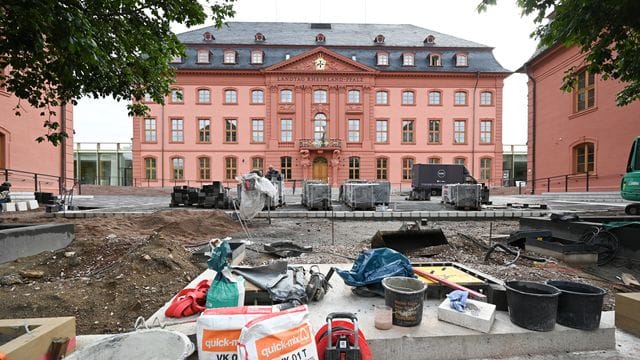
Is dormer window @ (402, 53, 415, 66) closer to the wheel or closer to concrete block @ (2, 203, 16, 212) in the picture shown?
the wheel

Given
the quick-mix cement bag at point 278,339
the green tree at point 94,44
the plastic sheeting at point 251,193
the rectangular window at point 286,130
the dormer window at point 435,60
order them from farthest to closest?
the dormer window at point 435,60 → the rectangular window at point 286,130 → the plastic sheeting at point 251,193 → the green tree at point 94,44 → the quick-mix cement bag at point 278,339

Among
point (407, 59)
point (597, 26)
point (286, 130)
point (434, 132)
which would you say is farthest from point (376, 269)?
point (407, 59)

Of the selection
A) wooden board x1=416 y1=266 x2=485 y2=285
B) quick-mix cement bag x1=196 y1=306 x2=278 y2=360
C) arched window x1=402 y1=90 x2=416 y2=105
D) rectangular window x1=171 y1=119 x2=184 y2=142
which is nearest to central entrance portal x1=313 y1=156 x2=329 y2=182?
arched window x1=402 y1=90 x2=416 y2=105

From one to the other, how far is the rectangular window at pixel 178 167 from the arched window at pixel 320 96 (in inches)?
576

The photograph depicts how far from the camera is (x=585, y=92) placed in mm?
17359

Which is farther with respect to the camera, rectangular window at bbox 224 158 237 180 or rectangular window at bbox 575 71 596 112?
rectangular window at bbox 224 158 237 180

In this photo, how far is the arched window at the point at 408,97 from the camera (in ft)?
105

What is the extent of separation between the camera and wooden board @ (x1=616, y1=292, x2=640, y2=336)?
2.79 meters

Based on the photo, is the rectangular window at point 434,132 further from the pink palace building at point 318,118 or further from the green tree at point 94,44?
the green tree at point 94,44

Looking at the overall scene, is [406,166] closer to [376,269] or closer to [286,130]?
[286,130]

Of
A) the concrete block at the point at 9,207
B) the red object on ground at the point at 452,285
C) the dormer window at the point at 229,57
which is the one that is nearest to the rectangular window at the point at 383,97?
the dormer window at the point at 229,57

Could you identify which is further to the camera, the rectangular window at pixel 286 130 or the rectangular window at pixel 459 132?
the rectangular window at pixel 459 132

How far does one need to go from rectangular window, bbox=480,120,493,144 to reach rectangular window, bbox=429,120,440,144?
4370 mm

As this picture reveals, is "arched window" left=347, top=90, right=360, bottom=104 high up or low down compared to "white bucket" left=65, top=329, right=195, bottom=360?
up
